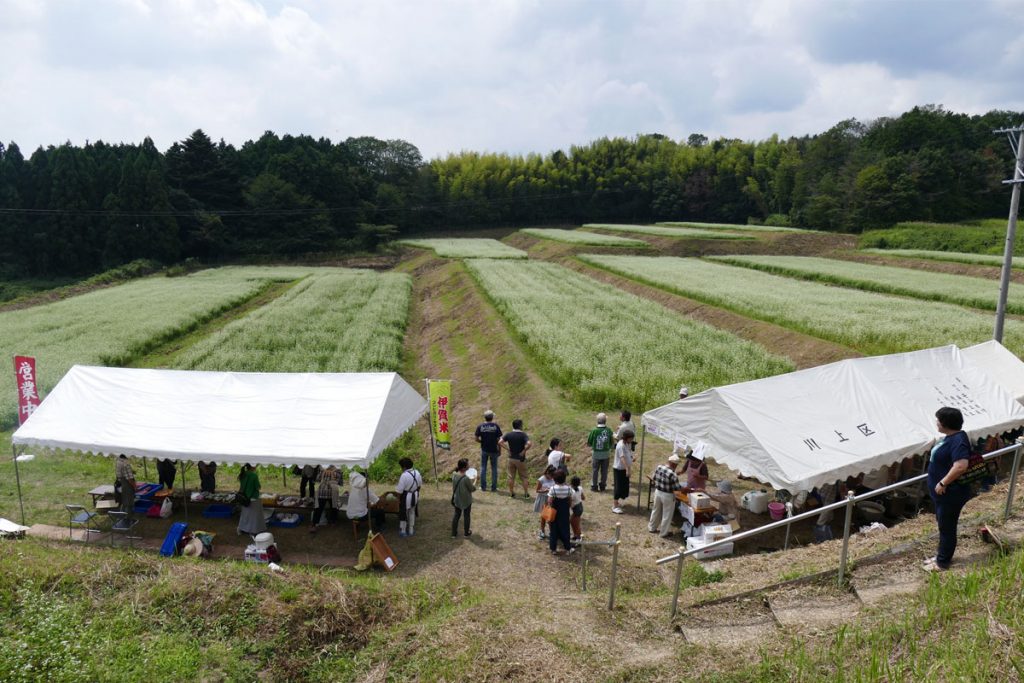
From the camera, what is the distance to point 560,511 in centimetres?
927

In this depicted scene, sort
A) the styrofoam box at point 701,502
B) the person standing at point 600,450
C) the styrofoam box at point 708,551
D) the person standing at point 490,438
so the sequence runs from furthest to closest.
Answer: the person standing at point 490,438 → the person standing at point 600,450 → the styrofoam box at point 701,502 → the styrofoam box at point 708,551

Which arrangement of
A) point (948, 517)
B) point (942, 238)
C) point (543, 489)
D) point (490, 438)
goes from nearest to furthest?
point (948, 517) < point (543, 489) < point (490, 438) < point (942, 238)

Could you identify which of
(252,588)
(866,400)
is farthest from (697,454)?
(252,588)

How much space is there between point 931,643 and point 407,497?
24.8 ft

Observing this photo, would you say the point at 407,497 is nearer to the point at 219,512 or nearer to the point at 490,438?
the point at 490,438

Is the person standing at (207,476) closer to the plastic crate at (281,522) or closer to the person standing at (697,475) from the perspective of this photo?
the plastic crate at (281,522)

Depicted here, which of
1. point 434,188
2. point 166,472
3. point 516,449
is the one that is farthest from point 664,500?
point 434,188

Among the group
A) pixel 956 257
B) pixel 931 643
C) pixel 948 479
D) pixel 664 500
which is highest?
pixel 956 257

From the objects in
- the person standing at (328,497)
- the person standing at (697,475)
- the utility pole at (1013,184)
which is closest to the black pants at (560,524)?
the person standing at (697,475)

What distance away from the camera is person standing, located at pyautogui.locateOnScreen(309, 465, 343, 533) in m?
10.8

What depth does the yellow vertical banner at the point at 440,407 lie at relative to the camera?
14102 millimetres

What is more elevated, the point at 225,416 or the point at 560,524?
the point at 225,416

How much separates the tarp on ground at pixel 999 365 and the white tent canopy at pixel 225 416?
12.6 m

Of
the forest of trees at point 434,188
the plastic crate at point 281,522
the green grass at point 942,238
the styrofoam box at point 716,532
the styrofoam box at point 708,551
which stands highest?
the forest of trees at point 434,188
